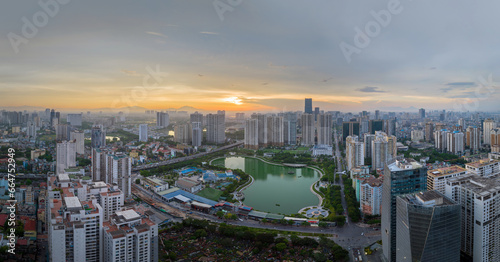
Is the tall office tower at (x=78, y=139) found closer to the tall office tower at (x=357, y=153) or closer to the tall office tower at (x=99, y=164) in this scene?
the tall office tower at (x=99, y=164)

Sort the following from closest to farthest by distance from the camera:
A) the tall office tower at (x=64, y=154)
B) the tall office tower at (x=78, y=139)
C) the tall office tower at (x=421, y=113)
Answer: the tall office tower at (x=64, y=154) → the tall office tower at (x=78, y=139) → the tall office tower at (x=421, y=113)

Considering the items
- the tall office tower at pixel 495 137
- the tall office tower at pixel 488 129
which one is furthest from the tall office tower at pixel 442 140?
the tall office tower at pixel 488 129

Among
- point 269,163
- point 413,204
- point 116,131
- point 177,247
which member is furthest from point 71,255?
point 116,131

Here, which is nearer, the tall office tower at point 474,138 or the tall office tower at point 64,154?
the tall office tower at point 64,154

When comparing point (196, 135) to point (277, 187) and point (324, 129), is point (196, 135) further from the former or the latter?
point (277, 187)

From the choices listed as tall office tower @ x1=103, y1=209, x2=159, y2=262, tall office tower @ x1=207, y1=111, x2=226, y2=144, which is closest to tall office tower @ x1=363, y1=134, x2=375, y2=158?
tall office tower @ x1=207, y1=111, x2=226, y2=144

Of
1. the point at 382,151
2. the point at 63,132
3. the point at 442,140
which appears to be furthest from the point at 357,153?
the point at 63,132

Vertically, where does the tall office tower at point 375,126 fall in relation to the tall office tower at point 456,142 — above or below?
above
